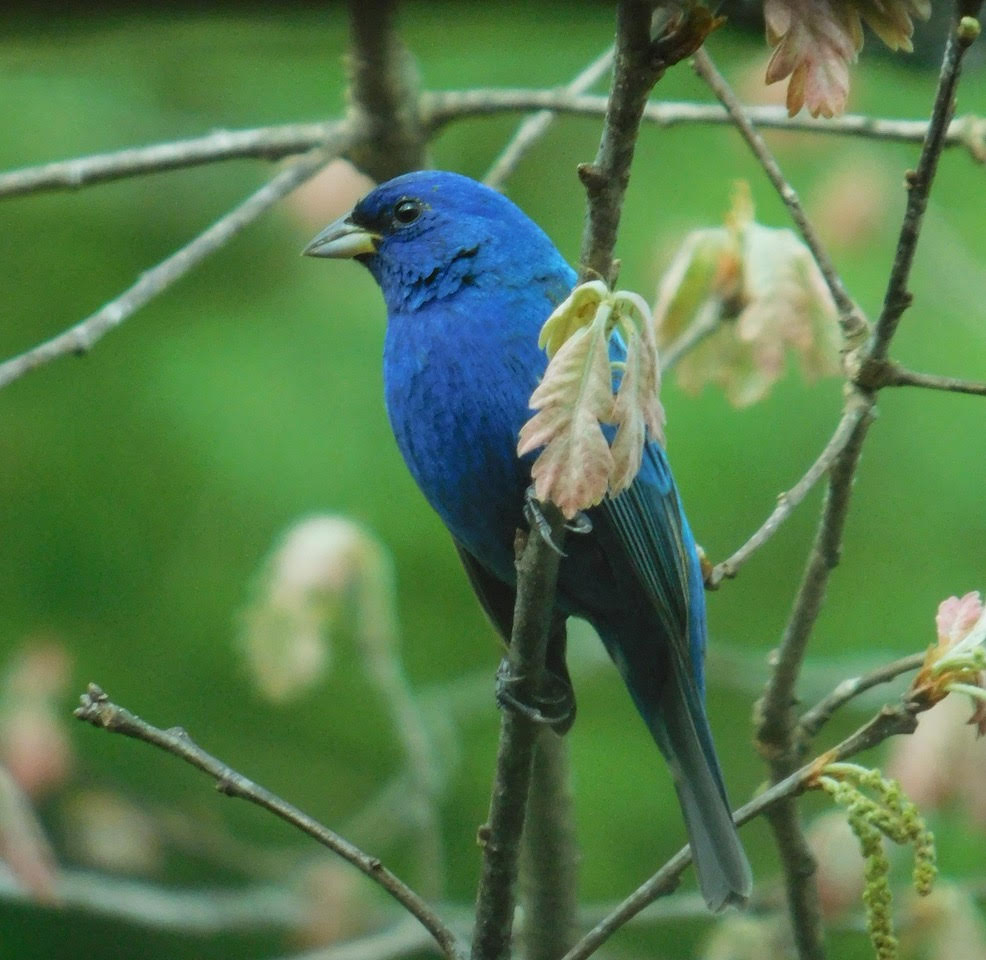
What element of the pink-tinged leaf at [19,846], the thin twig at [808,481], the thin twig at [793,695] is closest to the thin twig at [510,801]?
the thin twig at [808,481]

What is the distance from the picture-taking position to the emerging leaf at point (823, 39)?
1.62 metres

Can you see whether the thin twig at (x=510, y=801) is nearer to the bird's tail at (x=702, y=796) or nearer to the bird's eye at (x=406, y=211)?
the bird's tail at (x=702, y=796)

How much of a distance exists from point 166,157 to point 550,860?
1.54 meters

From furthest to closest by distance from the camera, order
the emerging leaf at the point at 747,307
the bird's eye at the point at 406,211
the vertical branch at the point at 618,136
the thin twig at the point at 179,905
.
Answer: the thin twig at the point at 179,905 < the bird's eye at the point at 406,211 < the emerging leaf at the point at 747,307 < the vertical branch at the point at 618,136

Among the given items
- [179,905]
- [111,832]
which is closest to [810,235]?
[179,905]

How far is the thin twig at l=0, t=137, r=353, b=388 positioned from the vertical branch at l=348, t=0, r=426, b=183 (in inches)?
5.7

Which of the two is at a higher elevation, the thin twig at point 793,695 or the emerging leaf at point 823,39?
the emerging leaf at point 823,39

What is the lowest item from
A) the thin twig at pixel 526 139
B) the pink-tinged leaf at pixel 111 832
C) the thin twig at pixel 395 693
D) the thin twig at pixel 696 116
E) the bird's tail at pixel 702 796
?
the pink-tinged leaf at pixel 111 832

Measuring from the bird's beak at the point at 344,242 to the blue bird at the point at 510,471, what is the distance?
0.06 meters

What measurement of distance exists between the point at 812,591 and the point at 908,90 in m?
4.10

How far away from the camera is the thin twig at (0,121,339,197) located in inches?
106

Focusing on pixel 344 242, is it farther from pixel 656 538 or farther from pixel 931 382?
pixel 931 382

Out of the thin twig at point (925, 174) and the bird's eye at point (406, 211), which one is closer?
the thin twig at point (925, 174)

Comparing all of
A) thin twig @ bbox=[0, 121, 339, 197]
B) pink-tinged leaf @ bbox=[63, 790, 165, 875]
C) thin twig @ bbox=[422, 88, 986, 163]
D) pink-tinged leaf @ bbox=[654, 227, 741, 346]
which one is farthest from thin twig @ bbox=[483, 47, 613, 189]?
pink-tinged leaf @ bbox=[63, 790, 165, 875]
